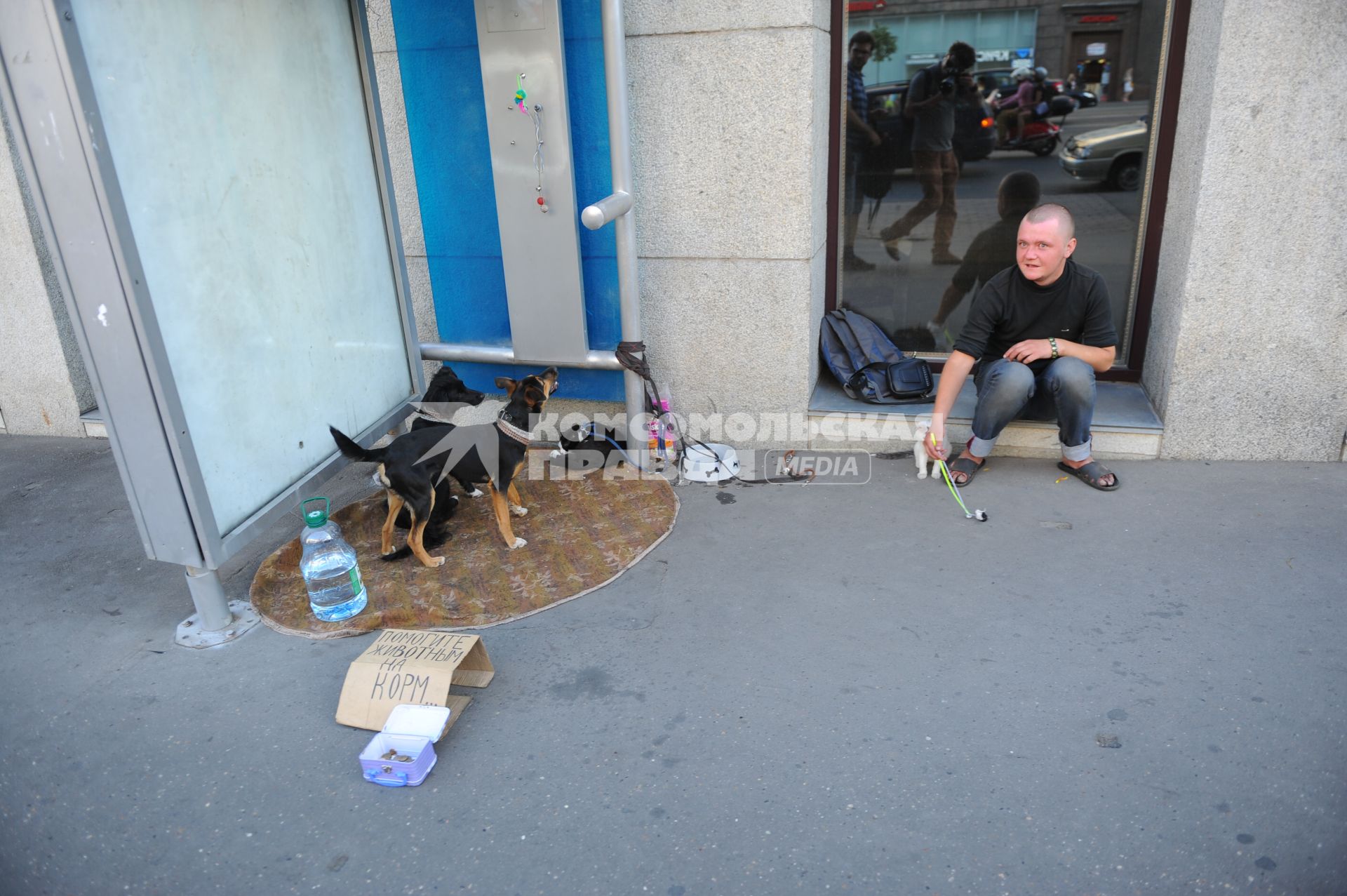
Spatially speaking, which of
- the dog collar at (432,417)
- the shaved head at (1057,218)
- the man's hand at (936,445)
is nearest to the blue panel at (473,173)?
the dog collar at (432,417)

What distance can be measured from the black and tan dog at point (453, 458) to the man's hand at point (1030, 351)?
2226 millimetres

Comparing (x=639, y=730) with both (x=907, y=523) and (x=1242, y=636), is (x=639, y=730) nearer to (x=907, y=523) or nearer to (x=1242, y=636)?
(x=907, y=523)

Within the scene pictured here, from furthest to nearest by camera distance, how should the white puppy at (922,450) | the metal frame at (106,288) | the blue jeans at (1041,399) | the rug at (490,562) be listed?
the white puppy at (922,450), the blue jeans at (1041,399), the rug at (490,562), the metal frame at (106,288)

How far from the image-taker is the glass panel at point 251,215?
286cm

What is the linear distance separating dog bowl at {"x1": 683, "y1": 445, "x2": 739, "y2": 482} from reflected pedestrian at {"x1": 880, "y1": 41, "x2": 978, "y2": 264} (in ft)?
5.51

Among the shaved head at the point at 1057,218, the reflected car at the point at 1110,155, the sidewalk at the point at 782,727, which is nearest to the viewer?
the sidewalk at the point at 782,727

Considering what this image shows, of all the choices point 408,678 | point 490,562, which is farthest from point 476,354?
point 408,678

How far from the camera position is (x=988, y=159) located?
4918 millimetres

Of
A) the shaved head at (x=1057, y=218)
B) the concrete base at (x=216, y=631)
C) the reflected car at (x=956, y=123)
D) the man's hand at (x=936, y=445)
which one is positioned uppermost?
the reflected car at (x=956, y=123)

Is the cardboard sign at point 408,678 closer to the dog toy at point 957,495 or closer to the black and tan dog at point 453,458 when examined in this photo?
the black and tan dog at point 453,458

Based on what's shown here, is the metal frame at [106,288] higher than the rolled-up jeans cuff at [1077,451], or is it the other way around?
the metal frame at [106,288]

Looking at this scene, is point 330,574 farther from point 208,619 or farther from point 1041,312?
point 1041,312

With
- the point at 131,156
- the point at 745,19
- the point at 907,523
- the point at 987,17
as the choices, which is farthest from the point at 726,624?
the point at 987,17

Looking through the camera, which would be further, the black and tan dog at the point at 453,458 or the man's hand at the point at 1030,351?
the man's hand at the point at 1030,351
